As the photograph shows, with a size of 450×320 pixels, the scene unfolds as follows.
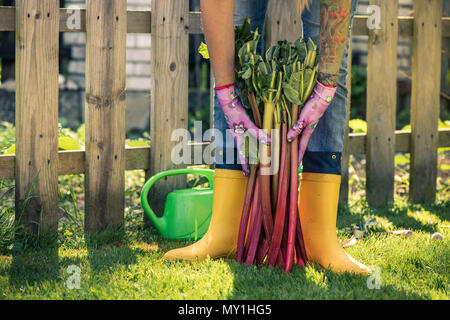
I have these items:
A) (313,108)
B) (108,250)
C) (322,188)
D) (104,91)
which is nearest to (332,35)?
(313,108)

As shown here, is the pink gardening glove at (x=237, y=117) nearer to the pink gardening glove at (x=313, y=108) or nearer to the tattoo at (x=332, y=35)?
the pink gardening glove at (x=313, y=108)

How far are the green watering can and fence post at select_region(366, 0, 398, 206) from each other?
1156 mm

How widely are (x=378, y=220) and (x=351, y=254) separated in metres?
0.71

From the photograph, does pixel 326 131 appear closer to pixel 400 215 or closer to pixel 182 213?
pixel 182 213

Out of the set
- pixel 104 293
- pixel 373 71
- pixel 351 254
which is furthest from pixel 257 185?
pixel 373 71

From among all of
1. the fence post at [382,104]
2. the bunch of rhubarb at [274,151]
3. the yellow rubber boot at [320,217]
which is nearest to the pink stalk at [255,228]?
the bunch of rhubarb at [274,151]

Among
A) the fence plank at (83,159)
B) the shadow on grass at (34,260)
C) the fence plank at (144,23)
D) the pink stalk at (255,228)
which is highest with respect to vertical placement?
the fence plank at (144,23)

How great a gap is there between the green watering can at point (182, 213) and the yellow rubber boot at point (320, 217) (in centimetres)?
58

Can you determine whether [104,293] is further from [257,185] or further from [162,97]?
[162,97]

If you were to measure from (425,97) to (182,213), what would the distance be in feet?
5.53

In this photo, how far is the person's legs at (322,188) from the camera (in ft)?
7.38

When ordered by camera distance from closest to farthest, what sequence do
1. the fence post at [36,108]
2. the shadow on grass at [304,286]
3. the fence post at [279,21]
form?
the shadow on grass at [304,286]
the fence post at [36,108]
the fence post at [279,21]

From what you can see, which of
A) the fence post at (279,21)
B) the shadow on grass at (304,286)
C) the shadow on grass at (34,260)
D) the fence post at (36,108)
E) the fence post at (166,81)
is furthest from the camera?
the fence post at (279,21)

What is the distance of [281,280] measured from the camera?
2033 millimetres
